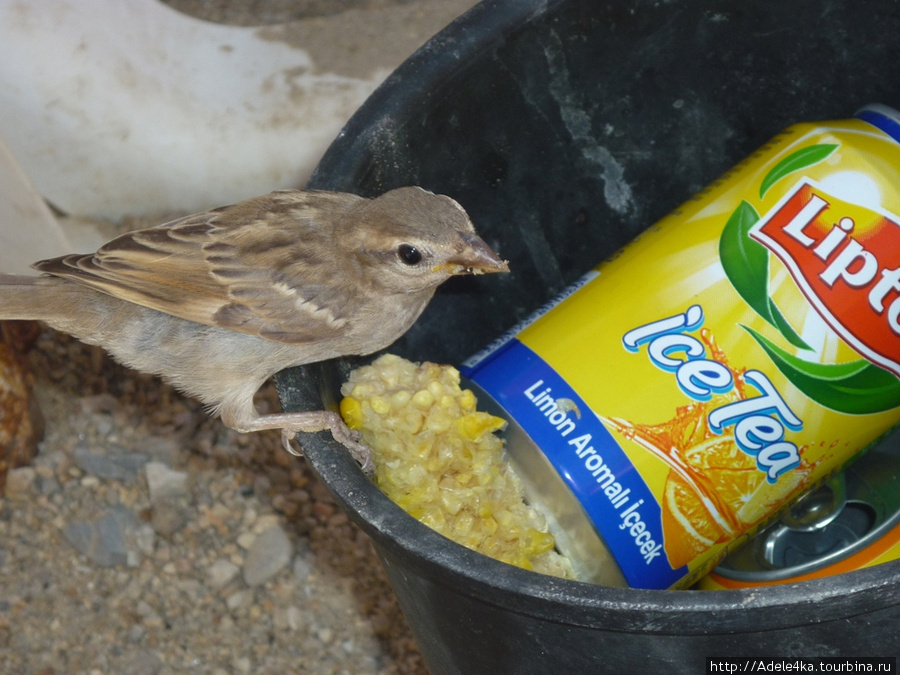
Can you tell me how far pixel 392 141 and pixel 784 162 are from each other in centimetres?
73

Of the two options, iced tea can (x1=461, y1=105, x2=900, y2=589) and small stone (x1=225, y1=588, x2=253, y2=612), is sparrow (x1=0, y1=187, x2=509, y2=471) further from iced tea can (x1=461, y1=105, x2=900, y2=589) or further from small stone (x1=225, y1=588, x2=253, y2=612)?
small stone (x1=225, y1=588, x2=253, y2=612)

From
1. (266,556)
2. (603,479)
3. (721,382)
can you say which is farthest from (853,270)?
(266,556)

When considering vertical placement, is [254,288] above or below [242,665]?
above

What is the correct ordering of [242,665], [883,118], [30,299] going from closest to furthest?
1. [883,118]
2. [30,299]
3. [242,665]

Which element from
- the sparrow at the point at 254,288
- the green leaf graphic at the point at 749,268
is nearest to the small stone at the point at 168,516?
the sparrow at the point at 254,288

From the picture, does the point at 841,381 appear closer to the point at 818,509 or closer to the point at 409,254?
the point at 818,509

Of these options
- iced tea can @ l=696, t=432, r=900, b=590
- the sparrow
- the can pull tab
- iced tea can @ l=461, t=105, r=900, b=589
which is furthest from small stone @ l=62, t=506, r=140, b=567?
the can pull tab

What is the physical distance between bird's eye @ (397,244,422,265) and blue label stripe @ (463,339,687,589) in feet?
1.02

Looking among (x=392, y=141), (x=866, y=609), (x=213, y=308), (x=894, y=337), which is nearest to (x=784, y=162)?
(x=894, y=337)

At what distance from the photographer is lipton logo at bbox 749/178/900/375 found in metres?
1.78

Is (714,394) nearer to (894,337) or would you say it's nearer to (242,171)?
(894,337)

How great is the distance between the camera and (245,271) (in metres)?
1.93

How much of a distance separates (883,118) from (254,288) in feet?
3.94

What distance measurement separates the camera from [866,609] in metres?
1.31
